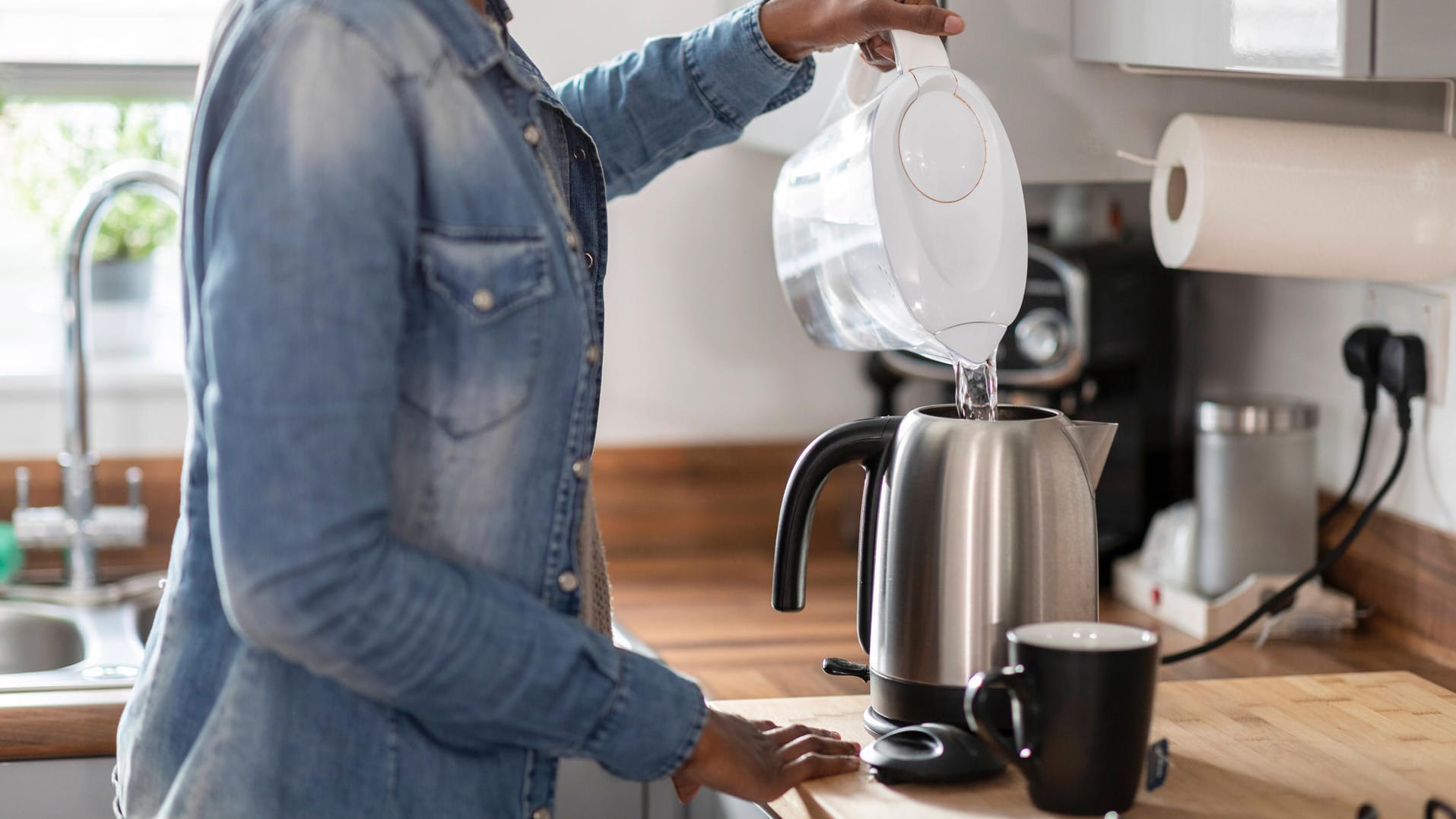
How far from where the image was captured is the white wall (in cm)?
126

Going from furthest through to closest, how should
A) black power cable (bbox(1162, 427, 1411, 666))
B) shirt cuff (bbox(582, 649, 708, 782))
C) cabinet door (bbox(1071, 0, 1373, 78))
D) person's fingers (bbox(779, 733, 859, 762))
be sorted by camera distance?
black power cable (bbox(1162, 427, 1411, 666)), cabinet door (bbox(1071, 0, 1373, 78)), person's fingers (bbox(779, 733, 859, 762)), shirt cuff (bbox(582, 649, 708, 782))

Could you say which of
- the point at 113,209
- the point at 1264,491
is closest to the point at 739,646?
the point at 1264,491

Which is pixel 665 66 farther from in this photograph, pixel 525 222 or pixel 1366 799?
pixel 1366 799

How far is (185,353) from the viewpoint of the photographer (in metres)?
0.74

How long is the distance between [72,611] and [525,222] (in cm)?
107

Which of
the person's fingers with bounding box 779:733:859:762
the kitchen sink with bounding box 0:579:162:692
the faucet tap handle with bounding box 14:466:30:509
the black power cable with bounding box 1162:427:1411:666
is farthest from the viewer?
the faucet tap handle with bounding box 14:466:30:509

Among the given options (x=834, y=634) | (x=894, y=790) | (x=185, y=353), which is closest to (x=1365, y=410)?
(x=834, y=634)

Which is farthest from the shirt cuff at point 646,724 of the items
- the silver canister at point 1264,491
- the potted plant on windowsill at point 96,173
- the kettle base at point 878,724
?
the potted plant on windowsill at point 96,173

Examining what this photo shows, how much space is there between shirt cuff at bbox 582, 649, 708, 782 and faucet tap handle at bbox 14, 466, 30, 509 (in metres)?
1.11

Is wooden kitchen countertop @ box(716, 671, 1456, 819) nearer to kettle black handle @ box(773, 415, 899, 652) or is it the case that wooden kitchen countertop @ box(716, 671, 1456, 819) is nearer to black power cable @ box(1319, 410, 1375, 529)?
kettle black handle @ box(773, 415, 899, 652)

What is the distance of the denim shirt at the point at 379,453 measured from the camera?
611mm

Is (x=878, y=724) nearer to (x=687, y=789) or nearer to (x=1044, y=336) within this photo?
(x=687, y=789)

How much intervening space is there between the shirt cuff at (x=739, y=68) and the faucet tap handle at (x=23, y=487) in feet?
3.19

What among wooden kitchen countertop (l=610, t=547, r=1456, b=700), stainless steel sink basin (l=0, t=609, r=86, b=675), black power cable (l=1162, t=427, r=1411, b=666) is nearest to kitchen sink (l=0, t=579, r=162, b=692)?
stainless steel sink basin (l=0, t=609, r=86, b=675)
